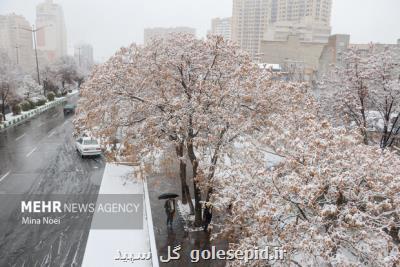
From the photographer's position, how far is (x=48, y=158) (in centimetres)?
2202

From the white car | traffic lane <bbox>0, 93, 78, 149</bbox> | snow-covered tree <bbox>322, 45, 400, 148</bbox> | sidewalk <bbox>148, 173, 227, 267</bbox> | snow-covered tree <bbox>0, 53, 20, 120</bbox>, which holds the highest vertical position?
snow-covered tree <bbox>322, 45, 400, 148</bbox>

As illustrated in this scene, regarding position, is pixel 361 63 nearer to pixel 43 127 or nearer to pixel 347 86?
pixel 347 86

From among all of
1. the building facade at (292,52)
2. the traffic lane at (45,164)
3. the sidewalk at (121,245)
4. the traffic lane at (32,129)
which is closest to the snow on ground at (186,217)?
the sidewalk at (121,245)

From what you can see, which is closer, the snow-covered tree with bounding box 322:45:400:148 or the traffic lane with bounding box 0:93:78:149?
the snow-covered tree with bounding box 322:45:400:148

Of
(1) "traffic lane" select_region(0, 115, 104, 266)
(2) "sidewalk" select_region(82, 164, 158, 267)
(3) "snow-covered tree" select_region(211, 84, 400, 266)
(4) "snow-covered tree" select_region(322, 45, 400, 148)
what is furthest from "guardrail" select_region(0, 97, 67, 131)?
(3) "snow-covered tree" select_region(211, 84, 400, 266)

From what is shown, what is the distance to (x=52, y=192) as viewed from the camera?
1631cm

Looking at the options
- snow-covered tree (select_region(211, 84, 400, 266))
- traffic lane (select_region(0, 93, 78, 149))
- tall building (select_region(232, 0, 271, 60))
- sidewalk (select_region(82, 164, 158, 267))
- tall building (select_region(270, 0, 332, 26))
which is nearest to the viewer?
snow-covered tree (select_region(211, 84, 400, 266))

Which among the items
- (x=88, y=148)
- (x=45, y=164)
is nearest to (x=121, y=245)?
(x=45, y=164)

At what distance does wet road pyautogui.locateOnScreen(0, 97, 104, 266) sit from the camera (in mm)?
11297

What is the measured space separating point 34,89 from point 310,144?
1984 inches

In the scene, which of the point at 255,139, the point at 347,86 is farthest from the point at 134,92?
the point at 347,86

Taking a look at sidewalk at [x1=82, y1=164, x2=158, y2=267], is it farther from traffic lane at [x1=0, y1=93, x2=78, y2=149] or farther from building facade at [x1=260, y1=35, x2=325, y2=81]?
building facade at [x1=260, y1=35, x2=325, y2=81]

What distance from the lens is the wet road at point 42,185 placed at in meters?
11.3

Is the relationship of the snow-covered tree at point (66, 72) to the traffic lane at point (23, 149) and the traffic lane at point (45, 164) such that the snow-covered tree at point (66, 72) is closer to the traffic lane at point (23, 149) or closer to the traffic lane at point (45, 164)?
the traffic lane at point (23, 149)
